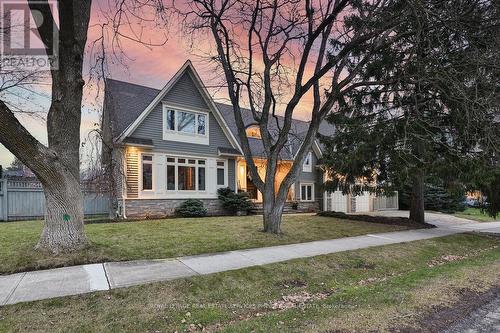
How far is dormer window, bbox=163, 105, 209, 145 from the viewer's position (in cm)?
1762

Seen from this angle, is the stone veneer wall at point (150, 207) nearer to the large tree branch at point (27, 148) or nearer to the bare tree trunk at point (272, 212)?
the bare tree trunk at point (272, 212)

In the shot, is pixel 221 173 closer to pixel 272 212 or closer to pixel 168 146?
pixel 168 146

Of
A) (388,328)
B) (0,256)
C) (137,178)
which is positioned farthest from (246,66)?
(388,328)

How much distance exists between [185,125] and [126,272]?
12.9 m

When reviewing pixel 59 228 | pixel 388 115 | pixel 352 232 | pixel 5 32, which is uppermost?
pixel 5 32

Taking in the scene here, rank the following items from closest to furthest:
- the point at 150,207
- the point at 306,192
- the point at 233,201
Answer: the point at 150,207 → the point at 233,201 → the point at 306,192

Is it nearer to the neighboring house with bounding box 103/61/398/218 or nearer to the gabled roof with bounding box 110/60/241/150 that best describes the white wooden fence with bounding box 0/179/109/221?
the neighboring house with bounding box 103/61/398/218

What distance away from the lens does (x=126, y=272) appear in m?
6.22

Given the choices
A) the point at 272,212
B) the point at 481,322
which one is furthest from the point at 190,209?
the point at 481,322

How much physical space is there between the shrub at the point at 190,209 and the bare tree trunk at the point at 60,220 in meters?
9.93

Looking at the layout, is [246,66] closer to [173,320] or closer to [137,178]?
[137,178]

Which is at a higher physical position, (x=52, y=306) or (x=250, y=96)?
(x=250, y=96)

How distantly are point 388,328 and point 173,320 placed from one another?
9.15ft

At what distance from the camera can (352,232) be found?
12258 millimetres
